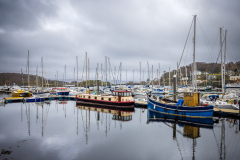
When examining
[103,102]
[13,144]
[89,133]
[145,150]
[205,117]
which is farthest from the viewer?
[103,102]

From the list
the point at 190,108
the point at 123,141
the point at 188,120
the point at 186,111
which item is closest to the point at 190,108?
the point at 190,108

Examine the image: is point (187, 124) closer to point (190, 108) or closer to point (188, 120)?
point (188, 120)

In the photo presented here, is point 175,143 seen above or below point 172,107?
below

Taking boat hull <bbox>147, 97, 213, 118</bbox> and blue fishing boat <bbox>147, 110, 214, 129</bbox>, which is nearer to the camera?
blue fishing boat <bbox>147, 110, 214, 129</bbox>

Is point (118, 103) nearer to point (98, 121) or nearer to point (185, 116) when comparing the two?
point (98, 121)

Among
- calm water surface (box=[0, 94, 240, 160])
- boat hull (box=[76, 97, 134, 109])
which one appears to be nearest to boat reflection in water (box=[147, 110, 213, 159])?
calm water surface (box=[0, 94, 240, 160])

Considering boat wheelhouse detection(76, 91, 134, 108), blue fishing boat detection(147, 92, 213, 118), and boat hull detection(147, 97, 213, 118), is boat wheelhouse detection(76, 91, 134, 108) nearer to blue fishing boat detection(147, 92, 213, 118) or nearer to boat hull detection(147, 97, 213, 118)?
boat hull detection(147, 97, 213, 118)

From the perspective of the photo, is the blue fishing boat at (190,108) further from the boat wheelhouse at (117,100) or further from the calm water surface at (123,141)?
the boat wheelhouse at (117,100)

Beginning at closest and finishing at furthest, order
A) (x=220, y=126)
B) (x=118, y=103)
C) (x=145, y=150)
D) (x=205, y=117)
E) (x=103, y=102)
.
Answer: (x=145, y=150)
(x=220, y=126)
(x=205, y=117)
(x=118, y=103)
(x=103, y=102)

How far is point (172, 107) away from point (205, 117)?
4.90 metres

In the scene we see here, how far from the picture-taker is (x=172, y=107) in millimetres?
24094

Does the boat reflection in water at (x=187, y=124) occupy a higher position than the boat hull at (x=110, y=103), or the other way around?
the boat hull at (x=110, y=103)

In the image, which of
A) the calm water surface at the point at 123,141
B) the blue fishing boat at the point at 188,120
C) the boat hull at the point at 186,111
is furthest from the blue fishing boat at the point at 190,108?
the calm water surface at the point at 123,141

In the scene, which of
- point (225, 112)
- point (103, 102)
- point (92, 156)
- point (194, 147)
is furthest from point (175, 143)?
point (103, 102)
